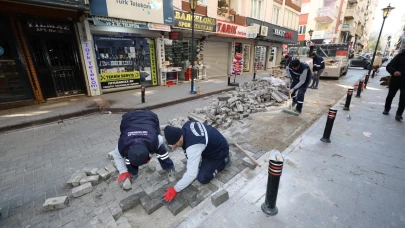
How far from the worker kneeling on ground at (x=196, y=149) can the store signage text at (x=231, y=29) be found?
10.3 meters

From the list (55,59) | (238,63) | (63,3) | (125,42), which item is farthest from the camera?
(238,63)

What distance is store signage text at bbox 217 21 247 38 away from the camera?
11344 millimetres

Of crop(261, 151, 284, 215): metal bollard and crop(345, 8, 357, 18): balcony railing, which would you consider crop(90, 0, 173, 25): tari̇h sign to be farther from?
crop(345, 8, 357, 18): balcony railing

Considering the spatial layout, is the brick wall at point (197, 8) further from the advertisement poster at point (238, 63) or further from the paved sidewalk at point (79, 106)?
the paved sidewalk at point (79, 106)

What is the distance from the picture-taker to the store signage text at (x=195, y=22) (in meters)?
9.40

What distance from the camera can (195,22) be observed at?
9.80m

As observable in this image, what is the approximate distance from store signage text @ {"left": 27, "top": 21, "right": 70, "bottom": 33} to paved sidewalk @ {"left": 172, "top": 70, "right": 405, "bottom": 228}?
8244 mm

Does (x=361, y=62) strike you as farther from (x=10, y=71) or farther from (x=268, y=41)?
(x=10, y=71)

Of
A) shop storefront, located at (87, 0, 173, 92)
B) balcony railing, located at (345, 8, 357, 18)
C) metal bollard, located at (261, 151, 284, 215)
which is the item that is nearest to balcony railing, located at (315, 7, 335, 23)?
balcony railing, located at (345, 8, 357, 18)

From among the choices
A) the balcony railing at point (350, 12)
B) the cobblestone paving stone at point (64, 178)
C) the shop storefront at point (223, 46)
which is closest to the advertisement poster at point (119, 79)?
the cobblestone paving stone at point (64, 178)

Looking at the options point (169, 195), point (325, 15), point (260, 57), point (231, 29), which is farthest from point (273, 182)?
point (325, 15)

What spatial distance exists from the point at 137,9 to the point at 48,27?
11.1 ft

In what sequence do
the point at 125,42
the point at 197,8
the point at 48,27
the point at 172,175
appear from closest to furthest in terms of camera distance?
the point at 172,175 < the point at 48,27 < the point at 125,42 < the point at 197,8

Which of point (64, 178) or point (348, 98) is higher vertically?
point (348, 98)
